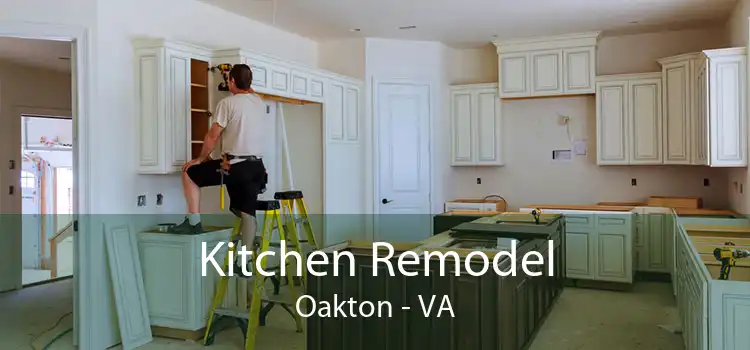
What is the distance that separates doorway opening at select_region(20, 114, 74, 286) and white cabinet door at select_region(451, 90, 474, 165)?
5.31 meters

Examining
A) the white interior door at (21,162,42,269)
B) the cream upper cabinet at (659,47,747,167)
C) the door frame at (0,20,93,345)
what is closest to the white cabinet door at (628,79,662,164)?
the cream upper cabinet at (659,47,747,167)

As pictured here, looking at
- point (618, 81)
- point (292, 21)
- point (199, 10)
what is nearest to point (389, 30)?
point (292, 21)

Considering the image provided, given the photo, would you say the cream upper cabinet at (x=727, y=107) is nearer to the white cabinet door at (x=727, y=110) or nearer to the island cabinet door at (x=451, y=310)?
the white cabinet door at (x=727, y=110)

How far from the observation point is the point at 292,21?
5.80 metres

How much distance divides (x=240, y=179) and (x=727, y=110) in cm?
408

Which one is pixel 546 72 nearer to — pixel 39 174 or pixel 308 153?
pixel 308 153

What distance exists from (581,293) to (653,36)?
119 inches

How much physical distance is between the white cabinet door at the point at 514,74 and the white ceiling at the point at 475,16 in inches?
10.4

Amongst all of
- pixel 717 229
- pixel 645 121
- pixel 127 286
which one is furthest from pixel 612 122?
pixel 127 286

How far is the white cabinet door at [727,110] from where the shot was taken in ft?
15.6

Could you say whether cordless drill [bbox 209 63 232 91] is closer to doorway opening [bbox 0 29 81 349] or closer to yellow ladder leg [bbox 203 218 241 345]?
doorway opening [bbox 0 29 81 349]

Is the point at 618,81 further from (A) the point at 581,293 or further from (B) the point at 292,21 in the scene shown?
(B) the point at 292,21

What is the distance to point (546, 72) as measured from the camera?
646 centimetres

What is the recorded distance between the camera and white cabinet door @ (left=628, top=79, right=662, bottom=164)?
6.10m
